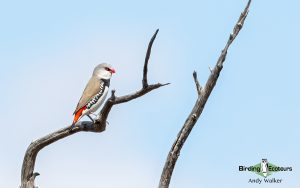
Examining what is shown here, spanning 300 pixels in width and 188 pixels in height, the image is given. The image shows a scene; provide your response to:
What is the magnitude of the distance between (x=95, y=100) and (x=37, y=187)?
6.22 ft

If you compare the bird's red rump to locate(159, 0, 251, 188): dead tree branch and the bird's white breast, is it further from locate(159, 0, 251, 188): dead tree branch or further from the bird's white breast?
locate(159, 0, 251, 188): dead tree branch

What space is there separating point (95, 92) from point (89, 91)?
0.38ft

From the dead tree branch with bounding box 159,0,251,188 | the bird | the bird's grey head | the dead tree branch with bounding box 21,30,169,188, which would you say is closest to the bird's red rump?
the bird

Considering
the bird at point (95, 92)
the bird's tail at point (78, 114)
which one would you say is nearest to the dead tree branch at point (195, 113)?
the bird at point (95, 92)

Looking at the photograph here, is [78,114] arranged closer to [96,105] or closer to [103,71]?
[96,105]

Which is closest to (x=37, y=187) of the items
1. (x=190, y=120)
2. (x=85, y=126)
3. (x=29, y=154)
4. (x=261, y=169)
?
(x=29, y=154)

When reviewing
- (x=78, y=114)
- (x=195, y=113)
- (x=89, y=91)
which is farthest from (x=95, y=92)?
(x=195, y=113)

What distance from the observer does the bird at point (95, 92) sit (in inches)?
522

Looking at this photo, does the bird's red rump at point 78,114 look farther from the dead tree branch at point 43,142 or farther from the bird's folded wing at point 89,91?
the dead tree branch at point 43,142

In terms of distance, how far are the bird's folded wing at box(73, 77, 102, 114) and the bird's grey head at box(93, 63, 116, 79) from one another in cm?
18

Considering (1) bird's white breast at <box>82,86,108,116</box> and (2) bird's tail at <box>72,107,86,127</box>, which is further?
(1) bird's white breast at <box>82,86,108,116</box>

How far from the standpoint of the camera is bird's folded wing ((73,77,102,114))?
44.0ft

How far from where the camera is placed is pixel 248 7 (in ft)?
36.9

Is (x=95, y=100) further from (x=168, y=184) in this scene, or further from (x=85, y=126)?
(x=168, y=184)
